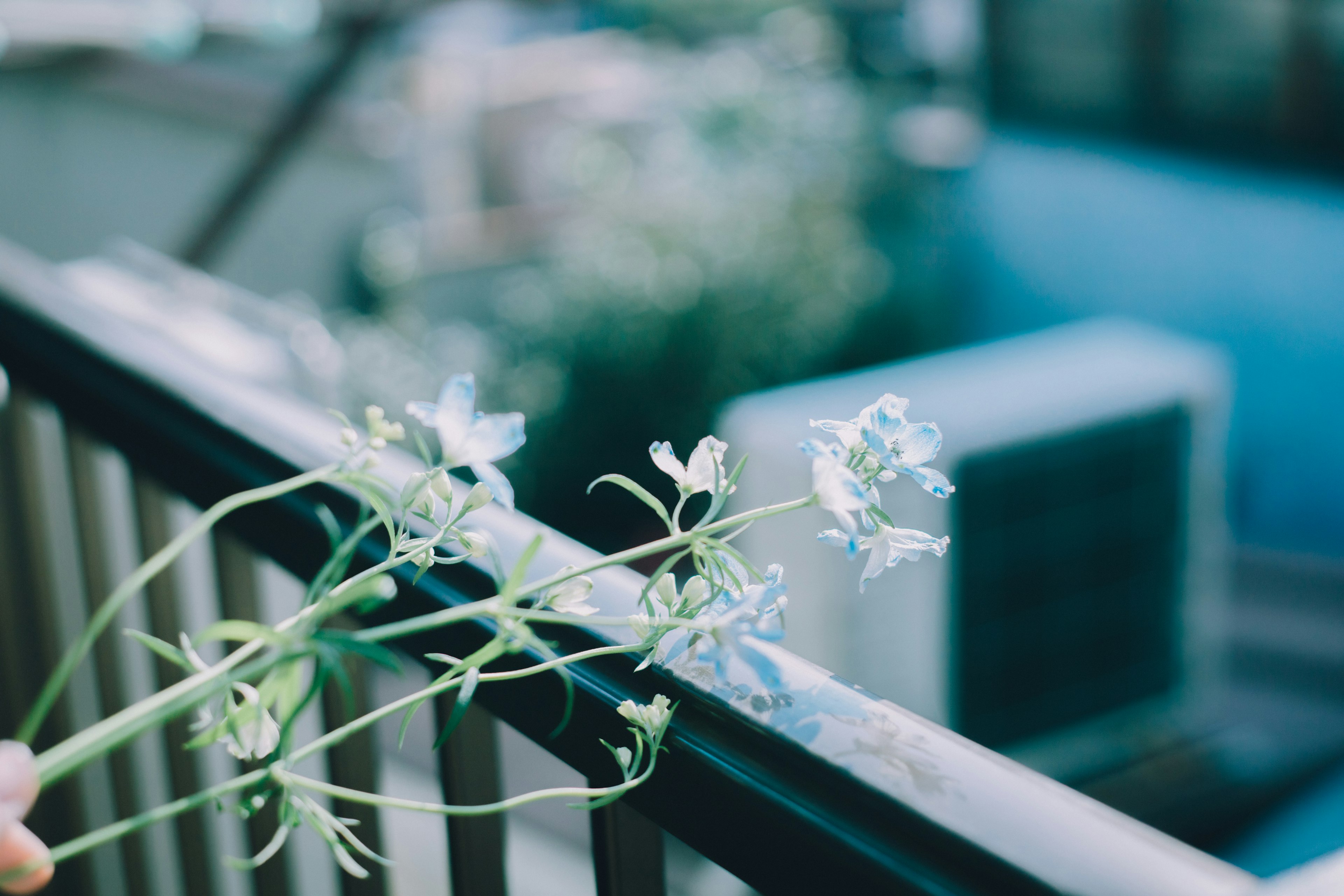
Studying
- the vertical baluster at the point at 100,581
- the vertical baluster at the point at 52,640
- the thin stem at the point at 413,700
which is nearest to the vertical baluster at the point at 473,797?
the thin stem at the point at 413,700

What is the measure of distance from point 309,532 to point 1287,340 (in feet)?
12.0

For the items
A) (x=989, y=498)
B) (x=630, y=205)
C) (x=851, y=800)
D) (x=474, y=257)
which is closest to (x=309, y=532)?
(x=851, y=800)

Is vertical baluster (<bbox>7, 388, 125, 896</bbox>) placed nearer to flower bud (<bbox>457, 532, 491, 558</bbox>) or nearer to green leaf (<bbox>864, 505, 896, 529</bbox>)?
flower bud (<bbox>457, 532, 491, 558</bbox>)

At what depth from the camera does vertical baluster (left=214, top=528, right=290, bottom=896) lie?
740 millimetres

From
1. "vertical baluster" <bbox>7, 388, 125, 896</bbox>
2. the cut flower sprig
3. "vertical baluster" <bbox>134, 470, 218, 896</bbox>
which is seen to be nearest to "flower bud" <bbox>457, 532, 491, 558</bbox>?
the cut flower sprig

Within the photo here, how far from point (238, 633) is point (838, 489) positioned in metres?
0.18

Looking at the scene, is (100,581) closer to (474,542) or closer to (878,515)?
(474,542)

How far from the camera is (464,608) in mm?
371

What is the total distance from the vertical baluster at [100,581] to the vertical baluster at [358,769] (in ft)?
1.07

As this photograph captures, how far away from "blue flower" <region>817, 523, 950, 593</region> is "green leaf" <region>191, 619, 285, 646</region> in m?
0.19

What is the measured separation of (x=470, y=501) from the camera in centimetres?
41

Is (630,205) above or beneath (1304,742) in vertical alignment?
above

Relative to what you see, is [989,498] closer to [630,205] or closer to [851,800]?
[851,800]

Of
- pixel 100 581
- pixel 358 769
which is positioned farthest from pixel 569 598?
pixel 100 581
